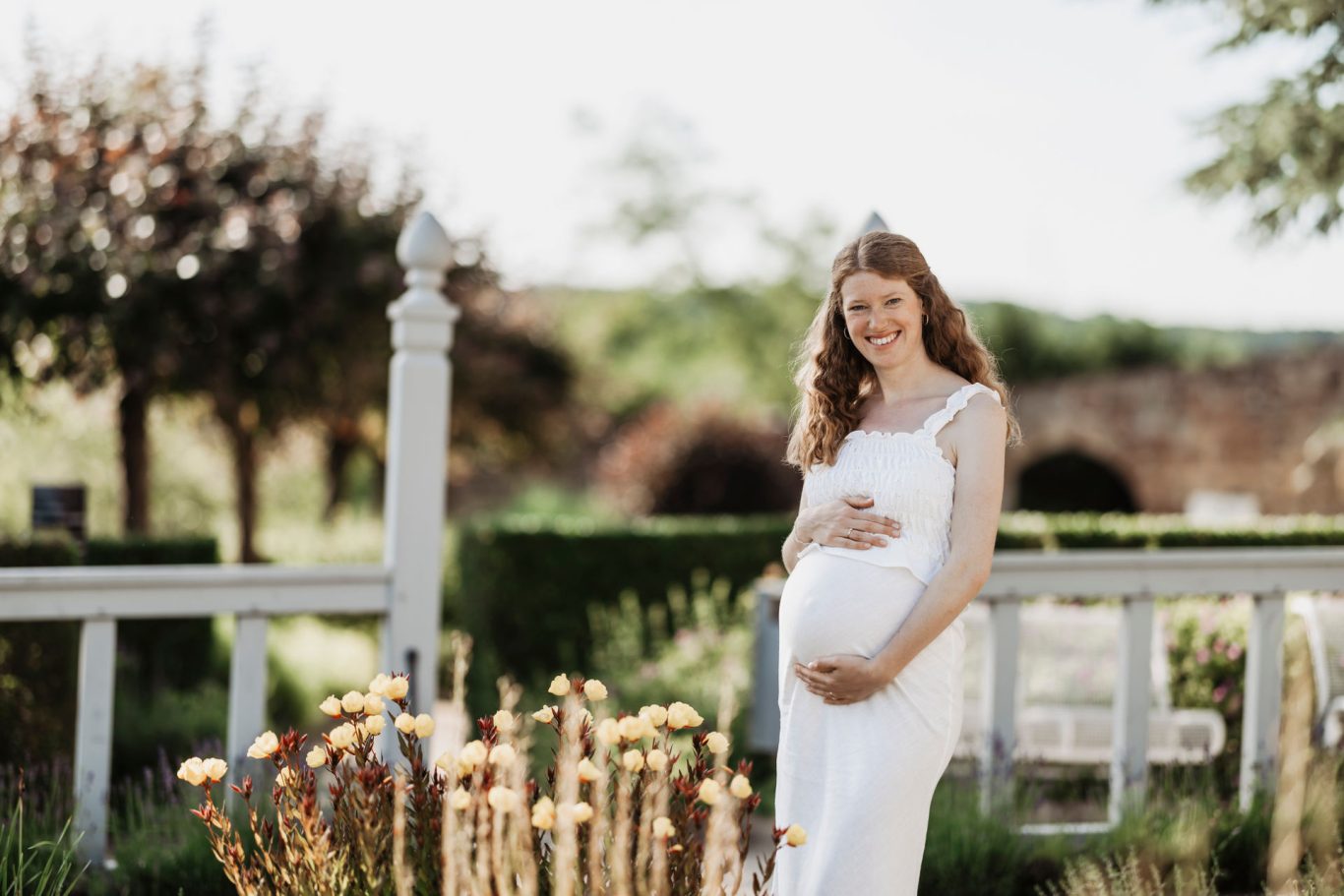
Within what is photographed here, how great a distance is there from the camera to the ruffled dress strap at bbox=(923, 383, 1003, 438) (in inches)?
103

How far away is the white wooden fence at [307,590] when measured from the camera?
3672 mm

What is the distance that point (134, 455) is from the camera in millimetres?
7957

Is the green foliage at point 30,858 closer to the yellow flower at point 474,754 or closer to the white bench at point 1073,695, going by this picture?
the yellow flower at point 474,754

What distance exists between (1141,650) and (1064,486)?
51.9 feet

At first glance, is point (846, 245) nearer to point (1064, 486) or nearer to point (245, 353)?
point (245, 353)

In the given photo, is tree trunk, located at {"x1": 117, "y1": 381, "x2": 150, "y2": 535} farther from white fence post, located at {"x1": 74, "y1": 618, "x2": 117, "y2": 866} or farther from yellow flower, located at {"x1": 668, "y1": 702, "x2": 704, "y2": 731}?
yellow flower, located at {"x1": 668, "y1": 702, "x2": 704, "y2": 731}

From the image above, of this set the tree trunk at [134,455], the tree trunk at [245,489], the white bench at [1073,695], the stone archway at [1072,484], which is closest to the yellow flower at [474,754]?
the white bench at [1073,695]

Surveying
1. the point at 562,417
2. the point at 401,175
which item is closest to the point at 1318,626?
the point at 401,175

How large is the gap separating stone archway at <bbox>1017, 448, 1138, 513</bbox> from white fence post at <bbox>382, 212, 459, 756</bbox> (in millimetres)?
16045

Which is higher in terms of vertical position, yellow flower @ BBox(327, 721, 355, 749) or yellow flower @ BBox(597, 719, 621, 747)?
yellow flower @ BBox(597, 719, 621, 747)

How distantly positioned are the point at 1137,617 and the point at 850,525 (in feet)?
6.54

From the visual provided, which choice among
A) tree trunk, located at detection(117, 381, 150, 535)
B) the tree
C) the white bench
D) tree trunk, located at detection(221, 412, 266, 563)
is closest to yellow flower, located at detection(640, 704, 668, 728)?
the white bench

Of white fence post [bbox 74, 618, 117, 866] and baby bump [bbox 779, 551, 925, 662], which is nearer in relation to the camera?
baby bump [bbox 779, 551, 925, 662]

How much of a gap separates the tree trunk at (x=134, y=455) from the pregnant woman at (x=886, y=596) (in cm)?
618
